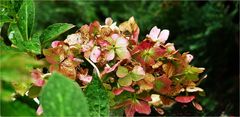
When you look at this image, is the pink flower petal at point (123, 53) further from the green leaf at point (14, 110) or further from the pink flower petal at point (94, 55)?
the green leaf at point (14, 110)

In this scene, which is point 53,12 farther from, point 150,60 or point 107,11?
point 150,60

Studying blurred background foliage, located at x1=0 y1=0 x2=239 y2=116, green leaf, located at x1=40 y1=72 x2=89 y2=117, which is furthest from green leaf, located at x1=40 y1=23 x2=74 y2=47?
blurred background foliage, located at x1=0 y1=0 x2=239 y2=116

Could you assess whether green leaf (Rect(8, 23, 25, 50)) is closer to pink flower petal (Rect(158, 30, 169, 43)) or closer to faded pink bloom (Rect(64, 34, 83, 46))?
faded pink bloom (Rect(64, 34, 83, 46))

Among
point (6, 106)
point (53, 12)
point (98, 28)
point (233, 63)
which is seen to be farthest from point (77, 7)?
point (6, 106)

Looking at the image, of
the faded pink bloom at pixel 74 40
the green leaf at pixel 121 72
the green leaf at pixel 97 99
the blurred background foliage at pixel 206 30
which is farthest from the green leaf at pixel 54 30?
the blurred background foliage at pixel 206 30

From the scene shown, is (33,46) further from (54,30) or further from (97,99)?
(97,99)
